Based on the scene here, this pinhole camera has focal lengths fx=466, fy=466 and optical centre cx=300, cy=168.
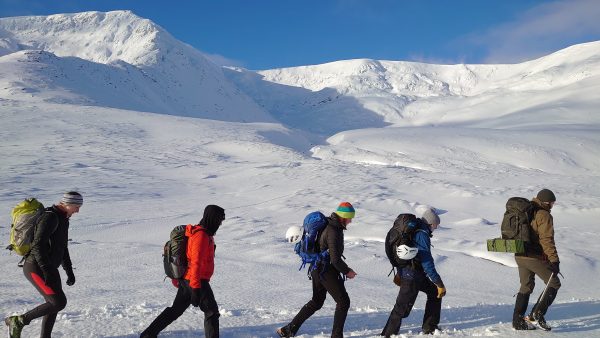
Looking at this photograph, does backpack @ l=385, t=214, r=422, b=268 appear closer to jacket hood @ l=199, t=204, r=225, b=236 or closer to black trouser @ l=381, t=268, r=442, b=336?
black trouser @ l=381, t=268, r=442, b=336

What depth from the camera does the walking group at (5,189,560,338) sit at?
13.8 feet

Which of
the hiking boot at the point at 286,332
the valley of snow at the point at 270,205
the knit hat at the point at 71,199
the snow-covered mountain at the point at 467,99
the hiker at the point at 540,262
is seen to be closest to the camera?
the knit hat at the point at 71,199

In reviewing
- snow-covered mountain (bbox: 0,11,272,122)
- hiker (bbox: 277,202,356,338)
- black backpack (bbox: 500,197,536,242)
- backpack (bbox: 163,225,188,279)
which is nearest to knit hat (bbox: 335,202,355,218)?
hiker (bbox: 277,202,356,338)

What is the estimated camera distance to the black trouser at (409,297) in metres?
4.78

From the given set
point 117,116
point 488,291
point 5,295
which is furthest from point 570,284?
point 117,116

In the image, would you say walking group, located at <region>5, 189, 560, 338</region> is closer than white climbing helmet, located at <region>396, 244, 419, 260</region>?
Yes

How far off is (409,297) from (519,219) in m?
1.58

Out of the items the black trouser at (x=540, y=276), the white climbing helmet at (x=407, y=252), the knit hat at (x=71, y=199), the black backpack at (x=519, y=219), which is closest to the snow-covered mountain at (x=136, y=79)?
the knit hat at (x=71, y=199)

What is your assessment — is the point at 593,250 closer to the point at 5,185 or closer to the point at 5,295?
the point at 5,295

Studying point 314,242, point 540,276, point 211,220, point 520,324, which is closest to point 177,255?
point 211,220

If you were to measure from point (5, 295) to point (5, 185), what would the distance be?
15205 millimetres

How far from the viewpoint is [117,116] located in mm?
→ 49594

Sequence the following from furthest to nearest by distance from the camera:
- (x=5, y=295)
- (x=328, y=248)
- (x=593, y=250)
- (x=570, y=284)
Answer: (x=593, y=250), (x=570, y=284), (x=5, y=295), (x=328, y=248)

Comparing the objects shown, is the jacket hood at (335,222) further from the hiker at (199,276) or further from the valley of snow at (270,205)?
the valley of snow at (270,205)
